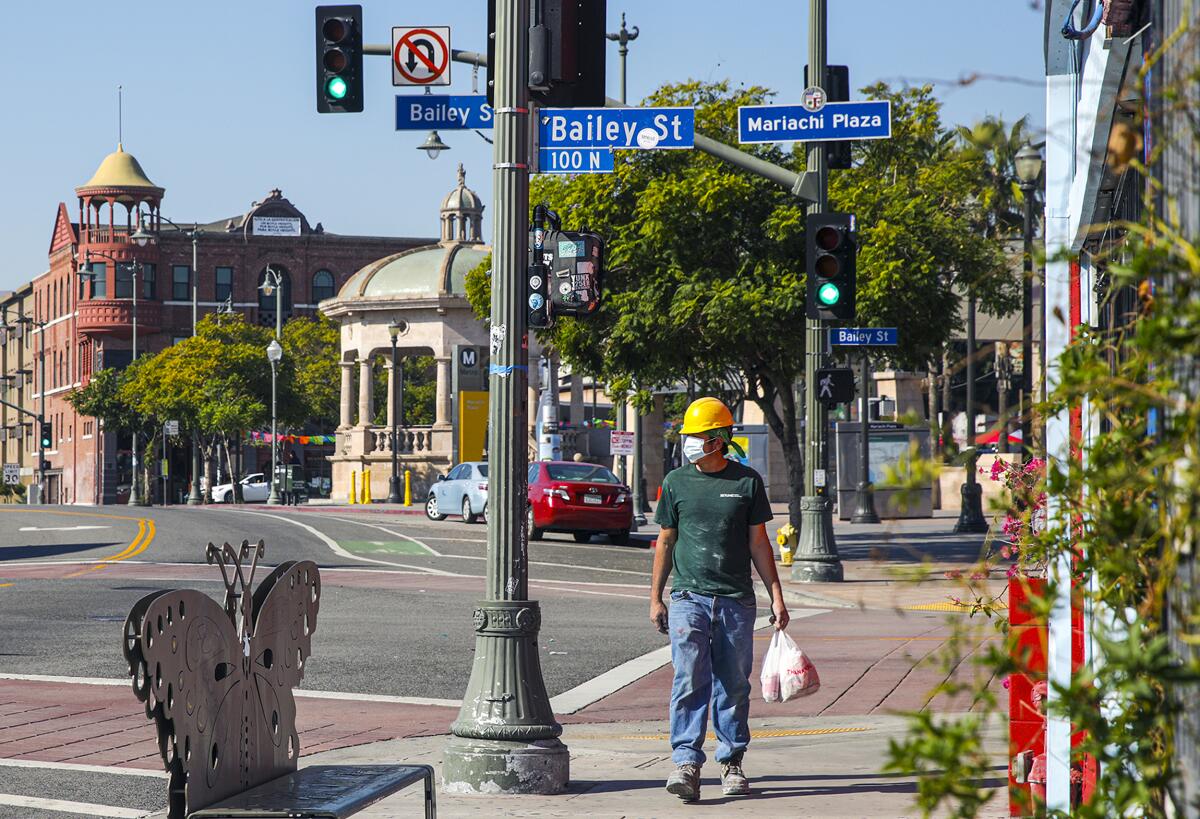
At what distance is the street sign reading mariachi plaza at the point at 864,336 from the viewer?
20078mm

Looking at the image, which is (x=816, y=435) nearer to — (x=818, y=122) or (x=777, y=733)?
(x=818, y=122)

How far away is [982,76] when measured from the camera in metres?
2.47

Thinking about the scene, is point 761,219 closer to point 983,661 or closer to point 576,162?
point 576,162

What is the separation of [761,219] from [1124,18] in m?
24.8

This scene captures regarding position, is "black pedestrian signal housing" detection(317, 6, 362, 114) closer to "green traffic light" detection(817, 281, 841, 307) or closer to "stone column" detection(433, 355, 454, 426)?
"green traffic light" detection(817, 281, 841, 307)

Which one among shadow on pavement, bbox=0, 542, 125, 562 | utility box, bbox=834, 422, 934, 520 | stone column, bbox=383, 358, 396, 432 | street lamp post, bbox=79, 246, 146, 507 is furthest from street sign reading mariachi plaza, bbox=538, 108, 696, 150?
street lamp post, bbox=79, 246, 146, 507

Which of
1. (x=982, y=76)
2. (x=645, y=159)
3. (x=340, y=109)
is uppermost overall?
(x=645, y=159)

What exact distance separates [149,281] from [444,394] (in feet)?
129

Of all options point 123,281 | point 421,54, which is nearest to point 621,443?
point 421,54

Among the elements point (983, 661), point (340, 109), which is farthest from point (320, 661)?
point (983, 661)

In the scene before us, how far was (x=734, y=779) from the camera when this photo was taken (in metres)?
8.05

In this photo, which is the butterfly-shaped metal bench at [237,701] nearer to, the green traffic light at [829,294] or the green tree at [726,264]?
the green traffic light at [829,294]

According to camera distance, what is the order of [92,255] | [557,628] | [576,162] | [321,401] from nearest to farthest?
[576,162] → [557,628] → [321,401] → [92,255]

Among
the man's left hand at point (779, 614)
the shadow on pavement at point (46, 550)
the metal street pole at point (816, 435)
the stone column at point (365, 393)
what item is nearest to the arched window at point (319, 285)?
the stone column at point (365, 393)
